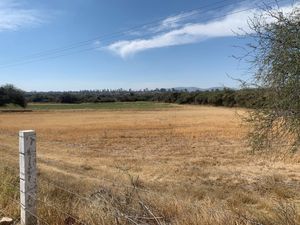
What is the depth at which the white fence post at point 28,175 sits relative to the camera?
529 centimetres

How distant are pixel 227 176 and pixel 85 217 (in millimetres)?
11787

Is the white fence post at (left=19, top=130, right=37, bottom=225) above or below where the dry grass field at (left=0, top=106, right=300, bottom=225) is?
above

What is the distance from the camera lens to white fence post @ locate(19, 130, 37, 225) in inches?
208

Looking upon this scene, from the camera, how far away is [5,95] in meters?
126

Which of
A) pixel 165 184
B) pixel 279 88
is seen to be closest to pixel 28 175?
pixel 279 88

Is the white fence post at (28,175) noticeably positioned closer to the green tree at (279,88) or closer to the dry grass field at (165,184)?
the dry grass field at (165,184)

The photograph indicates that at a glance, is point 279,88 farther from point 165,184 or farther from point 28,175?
point 165,184

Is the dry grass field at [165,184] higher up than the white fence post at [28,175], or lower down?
lower down

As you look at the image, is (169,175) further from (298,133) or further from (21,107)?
(21,107)

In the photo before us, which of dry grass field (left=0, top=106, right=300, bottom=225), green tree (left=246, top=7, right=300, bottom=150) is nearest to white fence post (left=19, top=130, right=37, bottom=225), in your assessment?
dry grass field (left=0, top=106, right=300, bottom=225)

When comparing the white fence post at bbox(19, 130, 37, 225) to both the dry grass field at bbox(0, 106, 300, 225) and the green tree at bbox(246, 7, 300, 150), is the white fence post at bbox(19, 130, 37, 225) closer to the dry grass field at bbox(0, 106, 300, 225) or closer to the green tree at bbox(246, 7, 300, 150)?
the dry grass field at bbox(0, 106, 300, 225)

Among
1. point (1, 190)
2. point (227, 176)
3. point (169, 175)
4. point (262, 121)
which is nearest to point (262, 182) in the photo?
point (227, 176)

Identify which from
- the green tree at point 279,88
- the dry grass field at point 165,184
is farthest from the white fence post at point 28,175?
the green tree at point 279,88

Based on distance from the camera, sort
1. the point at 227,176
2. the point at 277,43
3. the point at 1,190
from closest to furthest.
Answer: the point at 1,190
the point at 277,43
the point at 227,176
